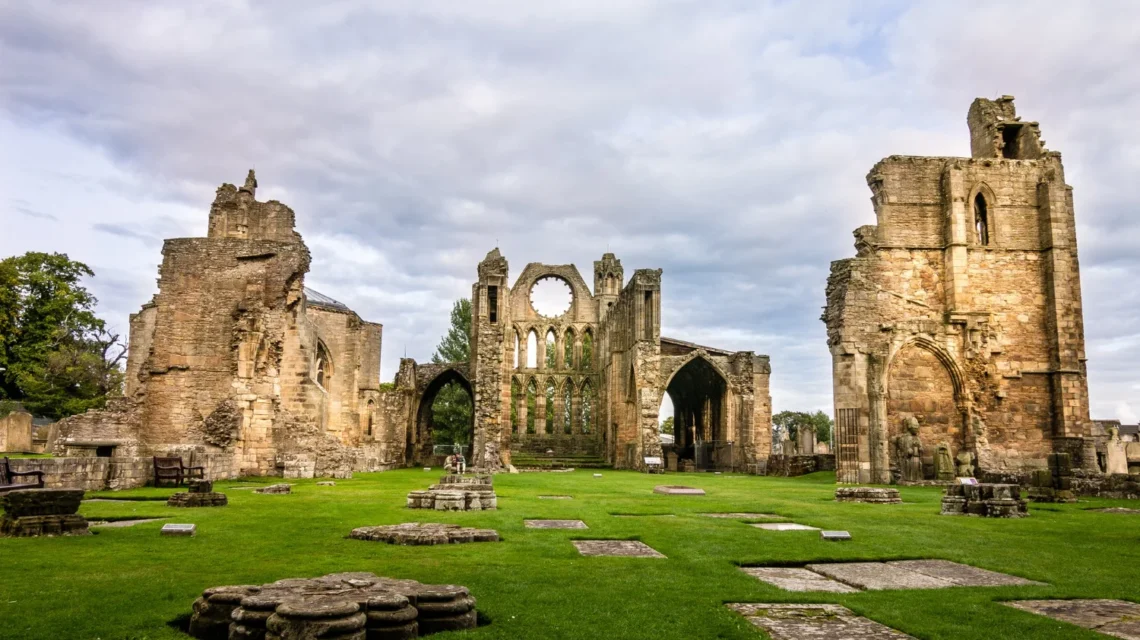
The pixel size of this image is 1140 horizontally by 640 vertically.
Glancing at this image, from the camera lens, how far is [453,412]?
184ft

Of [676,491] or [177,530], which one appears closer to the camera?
[177,530]

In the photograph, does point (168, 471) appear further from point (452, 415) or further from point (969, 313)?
point (452, 415)

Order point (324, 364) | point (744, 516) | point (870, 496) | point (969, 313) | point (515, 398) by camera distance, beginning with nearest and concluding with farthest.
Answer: point (744, 516), point (870, 496), point (969, 313), point (324, 364), point (515, 398)

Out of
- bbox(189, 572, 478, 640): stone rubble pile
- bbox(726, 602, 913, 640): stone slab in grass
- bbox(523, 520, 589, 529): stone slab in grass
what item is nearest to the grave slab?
bbox(726, 602, 913, 640): stone slab in grass

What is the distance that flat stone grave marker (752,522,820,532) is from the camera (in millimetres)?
9023

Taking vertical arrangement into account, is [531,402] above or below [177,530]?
above

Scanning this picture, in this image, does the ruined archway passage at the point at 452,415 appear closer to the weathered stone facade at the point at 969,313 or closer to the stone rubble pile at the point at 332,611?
the weathered stone facade at the point at 969,313

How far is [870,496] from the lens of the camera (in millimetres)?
14164

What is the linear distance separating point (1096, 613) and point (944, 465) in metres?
18.9

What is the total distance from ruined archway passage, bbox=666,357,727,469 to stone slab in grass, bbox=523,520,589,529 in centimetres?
2733

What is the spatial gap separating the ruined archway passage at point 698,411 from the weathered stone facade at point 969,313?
12815 millimetres

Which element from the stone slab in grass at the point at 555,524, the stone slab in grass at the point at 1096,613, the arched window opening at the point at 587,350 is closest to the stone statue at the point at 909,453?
the stone slab in grass at the point at 555,524

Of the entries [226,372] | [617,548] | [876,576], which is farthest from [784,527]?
[226,372]

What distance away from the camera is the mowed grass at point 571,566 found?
172 inches
